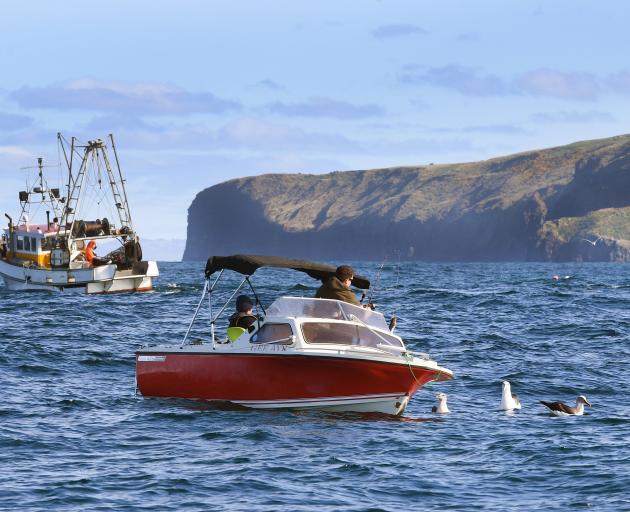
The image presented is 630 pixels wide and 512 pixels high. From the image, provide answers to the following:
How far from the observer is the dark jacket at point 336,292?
21.1m

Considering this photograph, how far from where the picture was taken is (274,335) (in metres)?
20.3

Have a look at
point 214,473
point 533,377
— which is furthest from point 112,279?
point 214,473

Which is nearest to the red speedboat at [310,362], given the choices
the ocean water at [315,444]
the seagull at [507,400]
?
the ocean water at [315,444]

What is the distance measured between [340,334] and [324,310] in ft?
1.95

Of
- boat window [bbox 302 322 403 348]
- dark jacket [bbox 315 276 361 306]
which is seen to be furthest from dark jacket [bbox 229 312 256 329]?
boat window [bbox 302 322 403 348]

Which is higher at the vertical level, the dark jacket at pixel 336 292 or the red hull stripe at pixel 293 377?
the dark jacket at pixel 336 292

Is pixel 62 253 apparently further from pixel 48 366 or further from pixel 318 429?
pixel 318 429

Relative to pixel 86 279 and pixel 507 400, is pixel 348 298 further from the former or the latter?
pixel 86 279

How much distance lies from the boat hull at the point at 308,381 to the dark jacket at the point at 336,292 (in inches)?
69.1

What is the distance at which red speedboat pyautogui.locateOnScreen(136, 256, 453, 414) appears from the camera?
19734 millimetres

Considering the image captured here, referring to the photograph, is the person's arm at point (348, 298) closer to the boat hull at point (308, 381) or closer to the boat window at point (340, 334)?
the boat window at point (340, 334)

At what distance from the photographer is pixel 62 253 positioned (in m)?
60.2

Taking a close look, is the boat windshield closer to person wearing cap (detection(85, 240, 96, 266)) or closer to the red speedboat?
the red speedboat

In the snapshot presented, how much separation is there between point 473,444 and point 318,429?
268 cm
